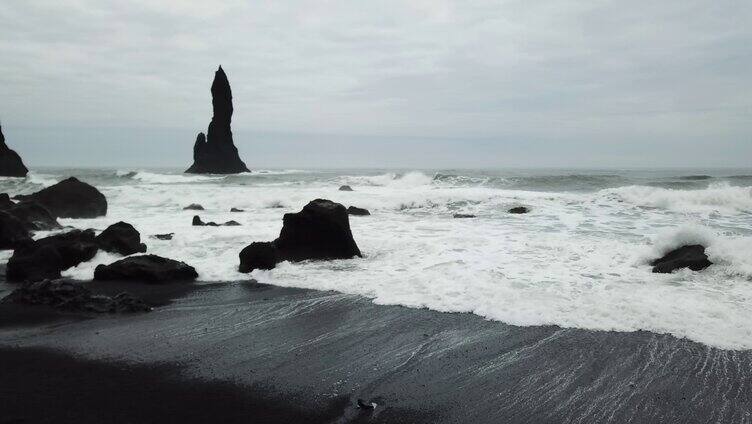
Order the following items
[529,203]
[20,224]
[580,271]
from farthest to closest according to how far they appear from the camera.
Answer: [529,203]
[20,224]
[580,271]

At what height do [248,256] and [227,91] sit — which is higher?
[227,91]

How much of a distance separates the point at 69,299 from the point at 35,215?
9.02 metres

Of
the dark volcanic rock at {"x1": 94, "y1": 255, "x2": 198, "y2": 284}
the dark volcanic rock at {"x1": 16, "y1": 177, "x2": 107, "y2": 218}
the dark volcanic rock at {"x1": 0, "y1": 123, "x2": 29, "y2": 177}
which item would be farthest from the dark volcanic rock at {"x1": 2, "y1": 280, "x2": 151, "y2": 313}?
the dark volcanic rock at {"x1": 0, "y1": 123, "x2": 29, "y2": 177}

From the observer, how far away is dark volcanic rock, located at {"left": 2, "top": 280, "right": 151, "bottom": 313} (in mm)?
5930

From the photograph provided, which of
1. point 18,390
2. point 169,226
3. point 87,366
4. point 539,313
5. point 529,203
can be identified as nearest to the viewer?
point 18,390

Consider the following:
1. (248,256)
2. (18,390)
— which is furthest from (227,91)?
(18,390)

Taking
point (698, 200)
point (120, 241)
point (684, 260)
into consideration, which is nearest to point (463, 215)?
point (684, 260)

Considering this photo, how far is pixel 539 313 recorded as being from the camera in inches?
233

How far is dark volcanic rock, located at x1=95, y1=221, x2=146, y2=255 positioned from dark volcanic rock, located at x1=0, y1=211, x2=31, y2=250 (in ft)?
6.55

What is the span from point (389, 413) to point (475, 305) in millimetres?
3006

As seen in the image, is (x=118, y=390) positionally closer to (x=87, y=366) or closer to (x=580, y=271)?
(x=87, y=366)

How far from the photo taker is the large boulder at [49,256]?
7527 millimetres

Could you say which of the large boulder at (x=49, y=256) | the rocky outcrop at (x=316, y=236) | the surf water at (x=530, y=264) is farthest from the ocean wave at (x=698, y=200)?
the large boulder at (x=49, y=256)

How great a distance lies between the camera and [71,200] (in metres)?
16.4
